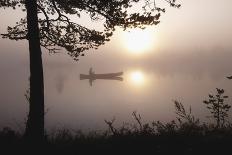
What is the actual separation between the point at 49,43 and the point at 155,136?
5.28 meters

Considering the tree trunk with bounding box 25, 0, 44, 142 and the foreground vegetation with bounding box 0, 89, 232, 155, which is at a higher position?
the tree trunk with bounding box 25, 0, 44, 142

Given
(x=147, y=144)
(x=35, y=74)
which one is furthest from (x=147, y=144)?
(x=35, y=74)

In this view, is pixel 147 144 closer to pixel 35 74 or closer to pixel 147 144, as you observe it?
pixel 147 144

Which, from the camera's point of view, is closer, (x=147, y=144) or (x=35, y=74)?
(x=147, y=144)

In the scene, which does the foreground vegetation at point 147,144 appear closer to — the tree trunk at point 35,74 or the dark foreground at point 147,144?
the dark foreground at point 147,144

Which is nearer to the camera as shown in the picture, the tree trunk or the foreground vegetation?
the foreground vegetation

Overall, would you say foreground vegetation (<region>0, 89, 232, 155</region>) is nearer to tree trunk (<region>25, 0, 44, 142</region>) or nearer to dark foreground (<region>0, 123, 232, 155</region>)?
dark foreground (<region>0, 123, 232, 155</region>)

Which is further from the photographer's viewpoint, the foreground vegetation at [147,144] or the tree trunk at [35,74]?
the tree trunk at [35,74]

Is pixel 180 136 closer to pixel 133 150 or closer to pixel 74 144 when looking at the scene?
pixel 133 150

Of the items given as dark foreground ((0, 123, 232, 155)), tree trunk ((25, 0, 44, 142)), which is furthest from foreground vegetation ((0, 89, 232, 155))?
tree trunk ((25, 0, 44, 142))

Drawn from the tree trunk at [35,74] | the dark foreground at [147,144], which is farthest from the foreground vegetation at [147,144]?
the tree trunk at [35,74]

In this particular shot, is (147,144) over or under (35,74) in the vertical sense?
under

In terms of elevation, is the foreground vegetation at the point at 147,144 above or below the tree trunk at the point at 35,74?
below

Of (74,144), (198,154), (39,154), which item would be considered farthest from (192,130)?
(39,154)
